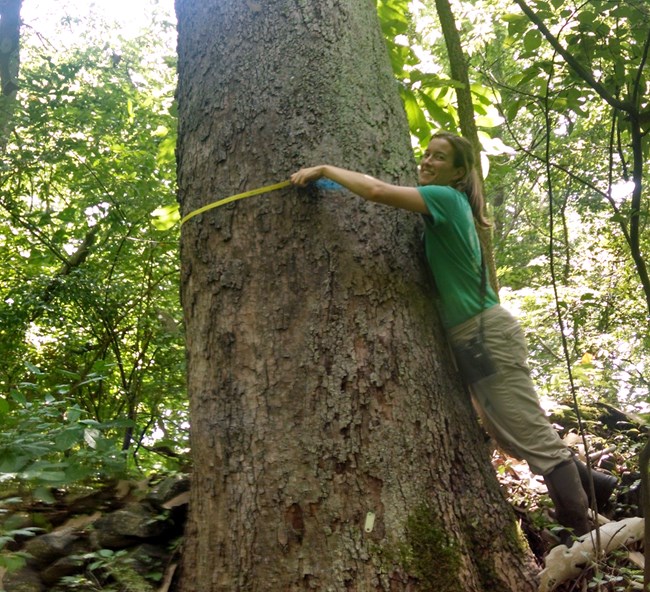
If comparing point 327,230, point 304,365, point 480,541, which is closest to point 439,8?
point 327,230

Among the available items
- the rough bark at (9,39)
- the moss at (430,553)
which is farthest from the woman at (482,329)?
the rough bark at (9,39)

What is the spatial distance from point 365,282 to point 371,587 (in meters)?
1.01

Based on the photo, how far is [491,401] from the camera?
2.76m

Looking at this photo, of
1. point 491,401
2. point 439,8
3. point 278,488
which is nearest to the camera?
point 278,488

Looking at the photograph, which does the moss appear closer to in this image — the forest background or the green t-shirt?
the green t-shirt

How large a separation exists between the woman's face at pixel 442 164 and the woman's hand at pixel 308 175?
0.84 metres

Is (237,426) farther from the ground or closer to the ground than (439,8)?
closer to the ground

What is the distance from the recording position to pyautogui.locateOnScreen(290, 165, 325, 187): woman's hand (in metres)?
2.31

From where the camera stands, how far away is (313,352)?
85.9 inches

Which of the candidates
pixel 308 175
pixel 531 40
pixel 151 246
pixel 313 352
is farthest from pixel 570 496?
pixel 151 246

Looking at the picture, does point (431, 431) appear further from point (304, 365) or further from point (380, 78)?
point (380, 78)

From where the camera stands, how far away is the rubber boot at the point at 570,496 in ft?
9.08

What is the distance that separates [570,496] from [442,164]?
62.3 inches

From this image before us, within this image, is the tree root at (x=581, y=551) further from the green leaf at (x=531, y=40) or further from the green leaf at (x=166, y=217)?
the green leaf at (x=166, y=217)
